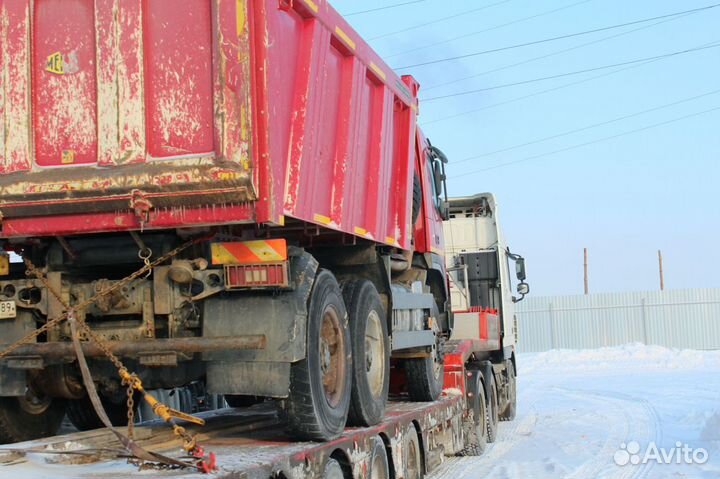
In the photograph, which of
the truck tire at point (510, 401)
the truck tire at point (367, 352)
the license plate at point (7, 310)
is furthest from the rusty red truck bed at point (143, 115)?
the truck tire at point (510, 401)

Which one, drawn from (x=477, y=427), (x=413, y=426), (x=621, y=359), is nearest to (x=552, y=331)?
(x=621, y=359)

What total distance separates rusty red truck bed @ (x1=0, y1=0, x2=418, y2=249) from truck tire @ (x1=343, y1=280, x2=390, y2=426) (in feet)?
A: 5.20

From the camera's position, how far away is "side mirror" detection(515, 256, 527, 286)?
1728 cm

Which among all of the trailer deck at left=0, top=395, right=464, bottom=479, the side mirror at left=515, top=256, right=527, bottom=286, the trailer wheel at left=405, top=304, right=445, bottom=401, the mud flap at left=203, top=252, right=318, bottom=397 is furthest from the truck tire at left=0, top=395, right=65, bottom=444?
the side mirror at left=515, top=256, right=527, bottom=286

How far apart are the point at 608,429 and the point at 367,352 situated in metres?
7.59

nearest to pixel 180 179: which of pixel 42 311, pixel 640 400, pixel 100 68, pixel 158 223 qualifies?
pixel 158 223

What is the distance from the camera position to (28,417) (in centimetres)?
742

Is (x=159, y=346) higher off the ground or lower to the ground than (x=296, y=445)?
higher

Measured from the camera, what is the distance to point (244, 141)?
18.2ft

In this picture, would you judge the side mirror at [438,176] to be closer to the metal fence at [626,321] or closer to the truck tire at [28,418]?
the truck tire at [28,418]

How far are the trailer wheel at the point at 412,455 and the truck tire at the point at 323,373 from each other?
161 centimetres

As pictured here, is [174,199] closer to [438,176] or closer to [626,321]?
[438,176]

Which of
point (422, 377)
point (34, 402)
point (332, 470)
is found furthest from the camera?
point (422, 377)

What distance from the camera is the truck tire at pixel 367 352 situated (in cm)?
753
